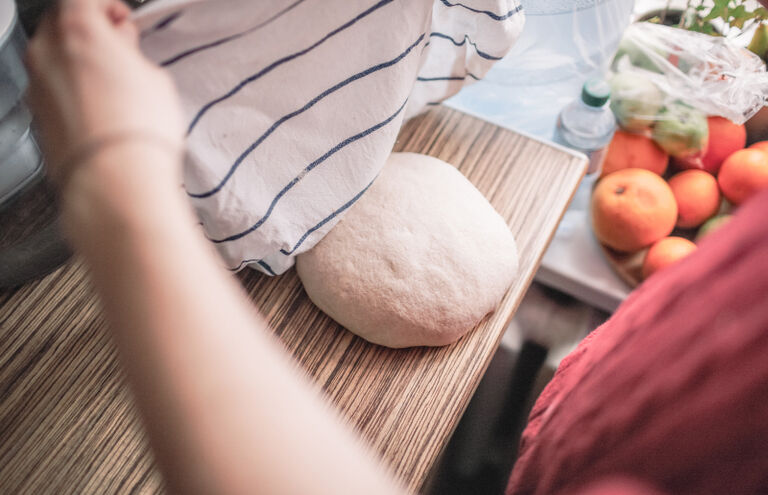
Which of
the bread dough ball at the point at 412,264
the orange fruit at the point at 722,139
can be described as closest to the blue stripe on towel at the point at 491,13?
the bread dough ball at the point at 412,264

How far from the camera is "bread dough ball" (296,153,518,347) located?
490 millimetres

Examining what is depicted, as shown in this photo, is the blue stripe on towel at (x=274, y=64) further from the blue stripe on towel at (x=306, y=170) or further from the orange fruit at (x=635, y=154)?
the orange fruit at (x=635, y=154)

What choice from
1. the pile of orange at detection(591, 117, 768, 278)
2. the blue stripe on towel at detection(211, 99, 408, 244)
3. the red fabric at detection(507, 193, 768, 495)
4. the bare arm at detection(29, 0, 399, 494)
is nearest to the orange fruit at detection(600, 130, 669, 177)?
the pile of orange at detection(591, 117, 768, 278)

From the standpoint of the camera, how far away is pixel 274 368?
0.73 feet

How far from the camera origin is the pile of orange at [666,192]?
700mm

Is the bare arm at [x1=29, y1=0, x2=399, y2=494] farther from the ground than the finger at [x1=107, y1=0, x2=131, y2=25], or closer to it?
A: closer to it

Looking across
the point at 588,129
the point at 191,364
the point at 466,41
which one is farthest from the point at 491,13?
the point at 191,364

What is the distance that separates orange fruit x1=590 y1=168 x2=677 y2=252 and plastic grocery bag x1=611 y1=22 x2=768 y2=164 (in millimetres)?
69

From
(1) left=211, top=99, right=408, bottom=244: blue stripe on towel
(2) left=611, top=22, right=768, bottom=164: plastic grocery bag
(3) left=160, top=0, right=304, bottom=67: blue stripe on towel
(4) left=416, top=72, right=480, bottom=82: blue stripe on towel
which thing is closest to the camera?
(3) left=160, top=0, right=304, bottom=67: blue stripe on towel

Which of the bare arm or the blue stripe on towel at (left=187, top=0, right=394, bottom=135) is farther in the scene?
the blue stripe on towel at (left=187, top=0, right=394, bottom=135)

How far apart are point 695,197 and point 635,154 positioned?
97 millimetres

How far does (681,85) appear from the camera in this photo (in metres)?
0.73

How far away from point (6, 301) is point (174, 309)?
433 mm

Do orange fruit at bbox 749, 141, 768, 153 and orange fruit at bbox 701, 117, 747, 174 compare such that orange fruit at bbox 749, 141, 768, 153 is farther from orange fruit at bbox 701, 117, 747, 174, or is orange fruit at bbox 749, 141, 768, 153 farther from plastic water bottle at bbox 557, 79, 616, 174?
plastic water bottle at bbox 557, 79, 616, 174
